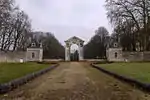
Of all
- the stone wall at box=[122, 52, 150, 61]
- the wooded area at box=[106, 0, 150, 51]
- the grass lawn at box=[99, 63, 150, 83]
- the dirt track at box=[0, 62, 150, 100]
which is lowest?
the dirt track at box=[0, 62, 150, 100]

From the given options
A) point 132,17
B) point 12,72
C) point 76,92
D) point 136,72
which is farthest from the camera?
point 132,17

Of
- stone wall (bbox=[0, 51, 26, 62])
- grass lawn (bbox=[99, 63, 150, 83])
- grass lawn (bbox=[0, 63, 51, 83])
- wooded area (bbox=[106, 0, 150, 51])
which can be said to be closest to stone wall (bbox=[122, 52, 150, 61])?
wooded area (bbox=[106, 0, 150, 51])

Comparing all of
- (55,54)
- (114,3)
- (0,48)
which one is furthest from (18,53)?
(55,54)

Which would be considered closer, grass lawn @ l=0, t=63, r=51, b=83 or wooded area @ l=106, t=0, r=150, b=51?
grass lawn @ l=0, t=63, r=51, b=83

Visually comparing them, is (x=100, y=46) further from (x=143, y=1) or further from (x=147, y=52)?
(x=143, y=1)

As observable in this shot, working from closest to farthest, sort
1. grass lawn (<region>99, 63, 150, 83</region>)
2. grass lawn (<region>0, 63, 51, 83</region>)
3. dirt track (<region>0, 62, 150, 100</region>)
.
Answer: dirt track (<region>0, 62, 150, 100</region>) < grass lawn (<region>99, 63, 150, 83</region>) < grass lawn (<region>0, 63, 51, 83</region>)

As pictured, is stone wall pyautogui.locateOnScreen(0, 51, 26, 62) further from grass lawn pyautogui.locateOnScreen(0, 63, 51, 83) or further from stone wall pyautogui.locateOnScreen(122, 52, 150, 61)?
grass lawn pyautogui.locateOnScreen(0, 63, 51, 83)

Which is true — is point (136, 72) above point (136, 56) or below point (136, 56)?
below

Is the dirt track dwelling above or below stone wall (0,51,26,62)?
below

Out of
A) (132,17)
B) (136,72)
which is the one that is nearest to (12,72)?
(136,72)

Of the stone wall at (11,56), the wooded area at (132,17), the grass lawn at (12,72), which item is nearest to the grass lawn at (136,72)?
the grass lawn at (12,72)

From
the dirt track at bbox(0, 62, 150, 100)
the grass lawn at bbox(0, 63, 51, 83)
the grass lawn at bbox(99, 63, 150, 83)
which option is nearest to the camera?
the dirt track at bbox(0, 62, 150, 100)

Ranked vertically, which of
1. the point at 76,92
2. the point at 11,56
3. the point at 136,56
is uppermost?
the point at 11,56

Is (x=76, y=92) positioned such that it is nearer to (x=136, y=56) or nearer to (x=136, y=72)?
(x=136, y=72)
